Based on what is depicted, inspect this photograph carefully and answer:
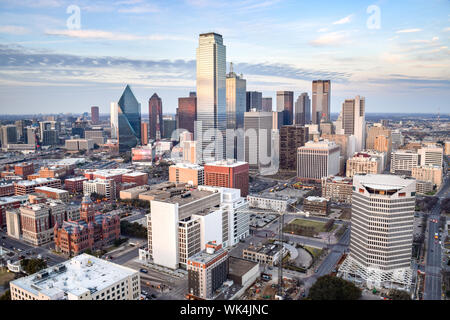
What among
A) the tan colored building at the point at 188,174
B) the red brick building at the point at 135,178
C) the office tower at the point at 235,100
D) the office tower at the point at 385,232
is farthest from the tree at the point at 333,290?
the office tower at the point at 235,100

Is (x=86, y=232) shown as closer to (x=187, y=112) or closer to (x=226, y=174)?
(x=226, y=174)

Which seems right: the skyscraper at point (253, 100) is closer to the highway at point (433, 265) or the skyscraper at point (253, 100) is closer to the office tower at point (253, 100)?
the office tower at point (253, 100)

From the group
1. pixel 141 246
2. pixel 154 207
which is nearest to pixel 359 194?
pixel 154 207

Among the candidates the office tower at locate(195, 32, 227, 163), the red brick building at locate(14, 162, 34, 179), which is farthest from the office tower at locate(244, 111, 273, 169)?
the red brick building at locate(14, 162, 34, 179)

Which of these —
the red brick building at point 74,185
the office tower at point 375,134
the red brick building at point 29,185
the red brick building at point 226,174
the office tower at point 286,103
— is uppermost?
the office tower at point 286,103

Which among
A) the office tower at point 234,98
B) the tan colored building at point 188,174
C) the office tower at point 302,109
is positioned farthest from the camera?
the office tower at point 302,109

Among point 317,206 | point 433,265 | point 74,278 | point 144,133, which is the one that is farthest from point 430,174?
point 144,133
